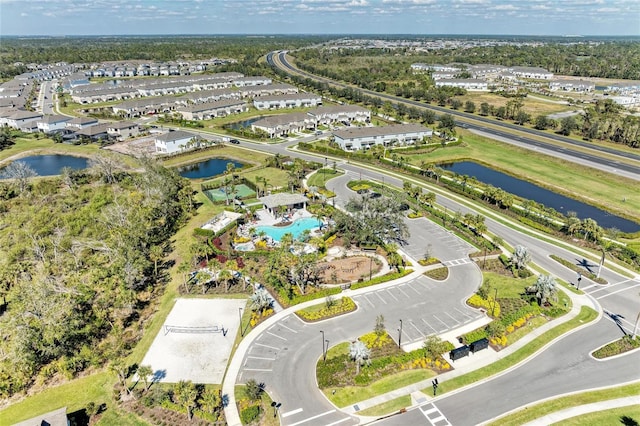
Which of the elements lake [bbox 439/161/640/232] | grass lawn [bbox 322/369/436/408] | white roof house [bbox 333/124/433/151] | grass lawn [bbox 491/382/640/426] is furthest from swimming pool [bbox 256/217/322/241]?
white roof house [bbox 333/124/433/151]

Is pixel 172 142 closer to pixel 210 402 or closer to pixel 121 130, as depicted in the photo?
pixel 121 130

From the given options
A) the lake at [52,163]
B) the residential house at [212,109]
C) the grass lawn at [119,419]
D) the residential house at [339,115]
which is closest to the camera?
the grass lawn at [119,419]

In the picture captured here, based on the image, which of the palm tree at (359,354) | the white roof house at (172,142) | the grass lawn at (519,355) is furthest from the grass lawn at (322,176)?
the grass lawn at (519,355)

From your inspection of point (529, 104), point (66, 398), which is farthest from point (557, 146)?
point (66, 398)

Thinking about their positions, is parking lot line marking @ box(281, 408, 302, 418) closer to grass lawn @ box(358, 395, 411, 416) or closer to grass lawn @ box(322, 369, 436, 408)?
grass lawn @ box(322, 369, 436, 408)

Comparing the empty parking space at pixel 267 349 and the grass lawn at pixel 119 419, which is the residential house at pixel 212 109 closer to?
the empty parking space at pixel 267 349
